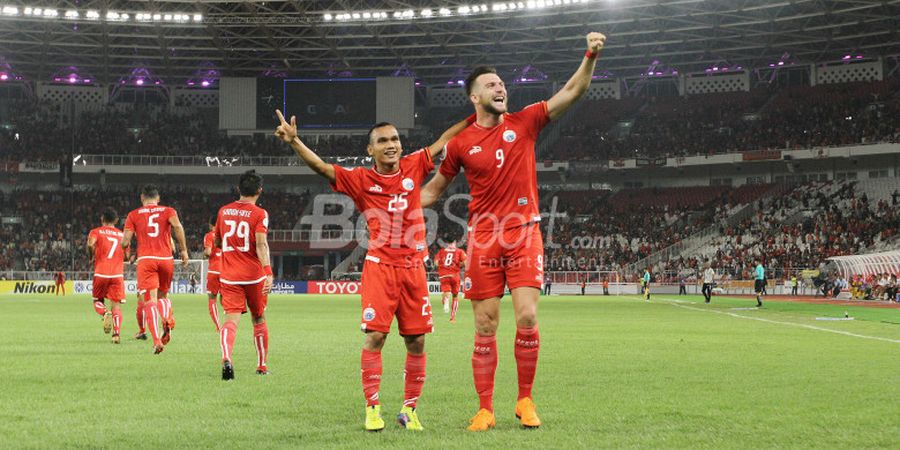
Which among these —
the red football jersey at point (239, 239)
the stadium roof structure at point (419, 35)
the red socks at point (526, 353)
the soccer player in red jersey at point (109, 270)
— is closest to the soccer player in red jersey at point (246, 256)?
the red football jersey at point (239, 239)

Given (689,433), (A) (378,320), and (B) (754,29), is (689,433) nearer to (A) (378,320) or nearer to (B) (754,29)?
(A) (378,320)

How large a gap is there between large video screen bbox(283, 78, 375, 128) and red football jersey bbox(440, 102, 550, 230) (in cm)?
6500

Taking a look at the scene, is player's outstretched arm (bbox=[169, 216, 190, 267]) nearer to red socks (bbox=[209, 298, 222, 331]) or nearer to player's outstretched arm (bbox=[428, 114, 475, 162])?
red socks (bbox=[209, 298, 222, 331])

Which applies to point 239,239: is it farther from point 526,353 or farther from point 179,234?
point 526,353

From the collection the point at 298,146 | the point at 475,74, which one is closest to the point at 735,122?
the point at 475,74

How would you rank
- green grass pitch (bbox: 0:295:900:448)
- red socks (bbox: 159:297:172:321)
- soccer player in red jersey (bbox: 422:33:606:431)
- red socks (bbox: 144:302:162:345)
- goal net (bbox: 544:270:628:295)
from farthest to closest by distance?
1. goal net (bbox: 544:270:628:295)
2. red socks (bbox: 159:297:172:321)
3. red socks (bbox: 144:302:162:345)
4. soccer player in red jersey (bbox: 422:33:606:431)
5. green grass pitch (bbox: 0:295:900:448)

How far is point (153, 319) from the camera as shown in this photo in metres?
13.7

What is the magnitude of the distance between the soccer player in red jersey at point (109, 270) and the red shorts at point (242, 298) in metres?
5.39

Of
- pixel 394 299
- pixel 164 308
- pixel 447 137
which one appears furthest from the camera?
pixel 164 308

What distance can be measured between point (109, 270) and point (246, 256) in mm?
5870

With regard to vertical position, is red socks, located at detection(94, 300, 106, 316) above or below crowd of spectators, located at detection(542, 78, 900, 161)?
below

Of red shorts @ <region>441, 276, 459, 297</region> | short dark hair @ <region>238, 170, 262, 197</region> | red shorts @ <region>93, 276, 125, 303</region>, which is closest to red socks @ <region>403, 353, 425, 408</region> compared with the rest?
short dark hair @ <region>238, 170, 262, 197</region>

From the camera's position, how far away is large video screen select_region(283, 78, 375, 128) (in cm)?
7212

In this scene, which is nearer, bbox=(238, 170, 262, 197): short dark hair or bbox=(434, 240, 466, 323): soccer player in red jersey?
bbox=(238, 170, 262, 197): short dark hair
